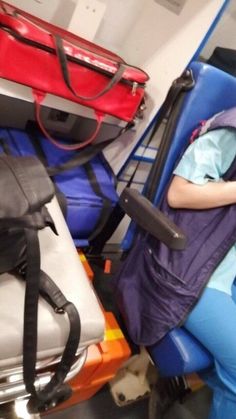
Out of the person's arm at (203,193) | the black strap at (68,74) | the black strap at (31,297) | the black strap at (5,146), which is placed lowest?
the black strap at (5,146)

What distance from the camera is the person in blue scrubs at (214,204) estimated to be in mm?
816

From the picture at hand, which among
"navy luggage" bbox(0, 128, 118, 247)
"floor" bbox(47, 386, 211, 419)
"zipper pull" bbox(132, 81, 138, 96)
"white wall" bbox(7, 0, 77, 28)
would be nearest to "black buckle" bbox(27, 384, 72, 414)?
"floor" bbox(47, 386, 211, 419)

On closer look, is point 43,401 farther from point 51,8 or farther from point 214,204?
point 51,8

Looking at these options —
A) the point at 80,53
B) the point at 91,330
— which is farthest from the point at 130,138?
the point at 91,330

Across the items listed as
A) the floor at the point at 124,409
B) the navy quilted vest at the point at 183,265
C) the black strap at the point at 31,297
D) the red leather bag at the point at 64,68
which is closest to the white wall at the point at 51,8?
the red leather bag at the point at 64,68

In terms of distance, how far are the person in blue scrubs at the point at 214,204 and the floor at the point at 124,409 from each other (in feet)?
1.05

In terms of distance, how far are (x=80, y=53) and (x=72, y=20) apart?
0.24m

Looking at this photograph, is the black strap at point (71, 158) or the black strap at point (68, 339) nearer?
the black strap at point (68, 339)

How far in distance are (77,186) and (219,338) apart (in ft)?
2.15

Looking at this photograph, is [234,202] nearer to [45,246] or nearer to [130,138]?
[45,246]

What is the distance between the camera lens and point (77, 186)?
116 cm

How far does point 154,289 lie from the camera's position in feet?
2.92

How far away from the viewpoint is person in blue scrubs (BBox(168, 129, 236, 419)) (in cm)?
82

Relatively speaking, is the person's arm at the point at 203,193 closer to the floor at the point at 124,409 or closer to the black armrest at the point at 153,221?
the black armrest at the point at 153,221
